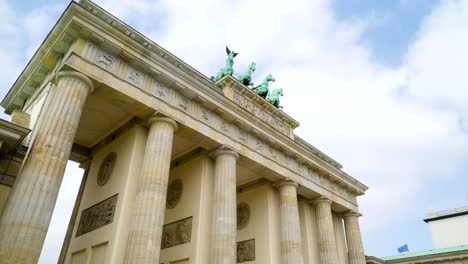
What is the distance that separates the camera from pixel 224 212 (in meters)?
13.8

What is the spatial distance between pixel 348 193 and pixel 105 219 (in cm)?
1653

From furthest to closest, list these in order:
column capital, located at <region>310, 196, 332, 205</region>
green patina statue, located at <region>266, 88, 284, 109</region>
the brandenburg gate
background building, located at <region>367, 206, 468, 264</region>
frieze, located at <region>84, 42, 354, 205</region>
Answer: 1. background building, located at <region>367, 206, 468, 264</region>
2. green patina statue, located at <region>266, 88, 284, 109</region>
3. column capital, located at <region>310, 196, 332, 205</region>
4. frieze, located at <region>84, 42, 354, 205</region>
5. the brandenburg gate

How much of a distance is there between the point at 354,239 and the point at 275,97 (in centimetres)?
1058

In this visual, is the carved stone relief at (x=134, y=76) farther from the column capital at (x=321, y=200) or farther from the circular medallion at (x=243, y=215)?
the column capital at (x=321, y=200)

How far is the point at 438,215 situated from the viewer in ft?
119

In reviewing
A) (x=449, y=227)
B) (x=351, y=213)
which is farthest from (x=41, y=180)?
(x=449, y=227)

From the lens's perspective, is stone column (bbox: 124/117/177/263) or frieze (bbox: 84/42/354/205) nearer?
stone column (bbox: 124/117/177/263)

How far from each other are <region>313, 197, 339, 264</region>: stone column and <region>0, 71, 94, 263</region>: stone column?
14844mm

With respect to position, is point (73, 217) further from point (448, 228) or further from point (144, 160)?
point (448, 228)

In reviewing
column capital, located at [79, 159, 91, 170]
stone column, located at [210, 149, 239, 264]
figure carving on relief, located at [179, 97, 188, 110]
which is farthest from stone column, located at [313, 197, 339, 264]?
column capital, located at [79, 159, 91, 170]

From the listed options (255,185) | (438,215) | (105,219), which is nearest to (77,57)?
(105,219)

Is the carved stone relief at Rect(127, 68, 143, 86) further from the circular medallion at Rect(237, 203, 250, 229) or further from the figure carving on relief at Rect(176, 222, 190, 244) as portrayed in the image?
the circular medallion at Rect(237, 203, 250, 229)

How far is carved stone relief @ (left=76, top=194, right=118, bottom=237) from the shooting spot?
41.2ft

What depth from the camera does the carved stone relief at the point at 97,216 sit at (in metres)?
12.5
